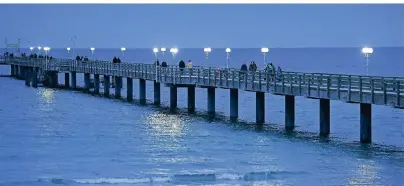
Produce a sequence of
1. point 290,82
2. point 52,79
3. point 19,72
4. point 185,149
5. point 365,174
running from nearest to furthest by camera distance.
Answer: point 365,174, point 185,149, point 290,82, point 52,79, point 19,72

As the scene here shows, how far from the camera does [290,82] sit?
4778 centimetres

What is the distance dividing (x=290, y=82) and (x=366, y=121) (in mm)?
5222

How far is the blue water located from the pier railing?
2.05 m

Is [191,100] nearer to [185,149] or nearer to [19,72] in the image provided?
[185,149]

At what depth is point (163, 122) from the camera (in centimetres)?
5556

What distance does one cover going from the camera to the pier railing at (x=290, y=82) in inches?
1603

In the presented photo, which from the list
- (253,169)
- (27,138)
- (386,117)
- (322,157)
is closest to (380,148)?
(322,157)

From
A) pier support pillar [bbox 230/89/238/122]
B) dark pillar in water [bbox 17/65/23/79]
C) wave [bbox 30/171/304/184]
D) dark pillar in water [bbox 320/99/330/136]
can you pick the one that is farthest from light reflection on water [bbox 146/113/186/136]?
dark pillar in water [bbox 17/65/23/79]

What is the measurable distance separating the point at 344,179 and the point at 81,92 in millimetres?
52330

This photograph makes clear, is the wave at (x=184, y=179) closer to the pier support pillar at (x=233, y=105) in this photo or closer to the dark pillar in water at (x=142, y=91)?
the pier support pillar at (x=233, y=105)

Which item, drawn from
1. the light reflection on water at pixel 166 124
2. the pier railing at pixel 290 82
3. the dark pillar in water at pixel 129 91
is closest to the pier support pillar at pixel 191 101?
the pier railing at pixel 290 82

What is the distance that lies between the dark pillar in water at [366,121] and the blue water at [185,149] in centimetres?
43

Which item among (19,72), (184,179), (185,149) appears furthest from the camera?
(19,72)

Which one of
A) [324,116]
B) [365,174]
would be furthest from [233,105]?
[365,174]
